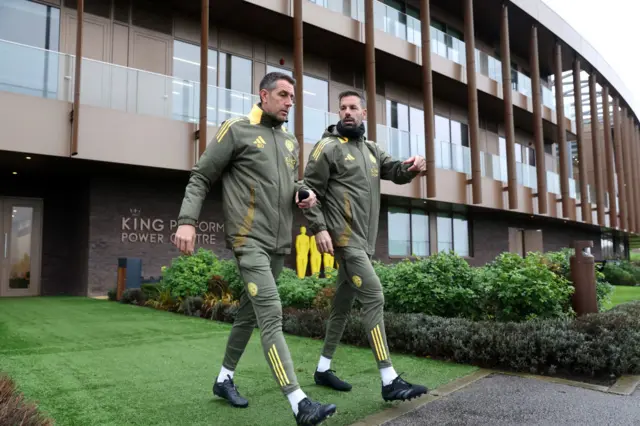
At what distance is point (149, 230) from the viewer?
14.3 m

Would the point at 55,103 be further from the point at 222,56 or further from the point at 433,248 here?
the point at 433,248

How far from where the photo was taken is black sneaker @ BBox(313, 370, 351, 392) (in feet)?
13.0

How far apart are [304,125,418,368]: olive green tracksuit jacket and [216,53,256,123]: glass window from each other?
10.3 m

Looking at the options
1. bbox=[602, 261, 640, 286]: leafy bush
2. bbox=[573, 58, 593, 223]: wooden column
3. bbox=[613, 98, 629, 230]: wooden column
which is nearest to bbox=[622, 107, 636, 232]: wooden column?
bbox=[613, 98, 629, 230]: wooden column

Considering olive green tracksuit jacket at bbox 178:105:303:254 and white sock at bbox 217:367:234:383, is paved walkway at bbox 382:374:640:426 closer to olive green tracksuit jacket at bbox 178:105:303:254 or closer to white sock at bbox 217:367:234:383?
white sock at bbox 217:367:234:383

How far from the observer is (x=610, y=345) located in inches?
183

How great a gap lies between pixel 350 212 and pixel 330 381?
133cm

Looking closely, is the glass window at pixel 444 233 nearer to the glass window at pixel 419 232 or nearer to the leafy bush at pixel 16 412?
the glass window at pixel 419 232

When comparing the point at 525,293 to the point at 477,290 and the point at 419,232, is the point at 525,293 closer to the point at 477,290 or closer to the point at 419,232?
the point at 477,290

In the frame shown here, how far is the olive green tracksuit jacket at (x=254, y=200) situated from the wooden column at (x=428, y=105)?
14.8m

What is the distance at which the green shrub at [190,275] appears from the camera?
9.83m

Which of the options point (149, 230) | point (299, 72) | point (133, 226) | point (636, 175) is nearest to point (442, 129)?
point (299, 72)

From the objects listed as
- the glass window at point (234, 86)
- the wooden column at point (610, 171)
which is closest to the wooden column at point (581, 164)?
the wooden column at point (610, 171)

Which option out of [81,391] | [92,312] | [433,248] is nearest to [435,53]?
[433,248]
